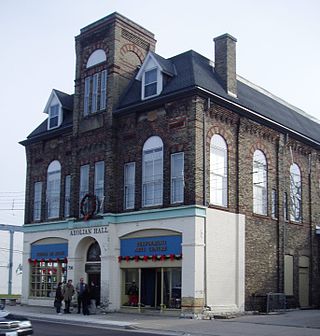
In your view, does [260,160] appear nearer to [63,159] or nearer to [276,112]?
[276,112]

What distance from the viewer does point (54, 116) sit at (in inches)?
1430

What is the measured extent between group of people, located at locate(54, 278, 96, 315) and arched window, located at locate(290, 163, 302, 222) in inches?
477

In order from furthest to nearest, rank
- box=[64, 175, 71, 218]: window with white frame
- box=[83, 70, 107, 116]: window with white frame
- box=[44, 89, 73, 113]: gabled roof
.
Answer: box=[44, 89, 73, 113]: gabled roof, box=[64, 175, 71, 218]: window with white frame, box=[83, 70, 107, 116]: window with white frame

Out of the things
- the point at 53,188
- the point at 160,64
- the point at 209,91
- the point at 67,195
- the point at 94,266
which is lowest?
the point at 94,266

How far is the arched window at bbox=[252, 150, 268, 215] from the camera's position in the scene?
3027 centimetres

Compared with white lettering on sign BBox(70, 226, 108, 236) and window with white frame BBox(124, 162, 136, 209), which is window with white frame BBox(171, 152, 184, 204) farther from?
white lettering on sign BBox(70, 226, 108, 236)

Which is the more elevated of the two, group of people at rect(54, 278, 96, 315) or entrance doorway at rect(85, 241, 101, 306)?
entrance doorway at rect(85, 241, 101, 306)

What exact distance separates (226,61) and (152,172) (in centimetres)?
694

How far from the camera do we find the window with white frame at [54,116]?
1420 inches

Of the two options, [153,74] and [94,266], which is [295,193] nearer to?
[153,74]

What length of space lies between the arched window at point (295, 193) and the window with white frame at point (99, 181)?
10.8 metres

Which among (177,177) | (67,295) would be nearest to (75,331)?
(67,295)

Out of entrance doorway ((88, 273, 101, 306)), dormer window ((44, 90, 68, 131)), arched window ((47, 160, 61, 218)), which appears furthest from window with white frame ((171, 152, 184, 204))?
dormer window ((44, 90, 68, 131))

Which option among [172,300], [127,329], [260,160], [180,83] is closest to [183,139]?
[180,83]
